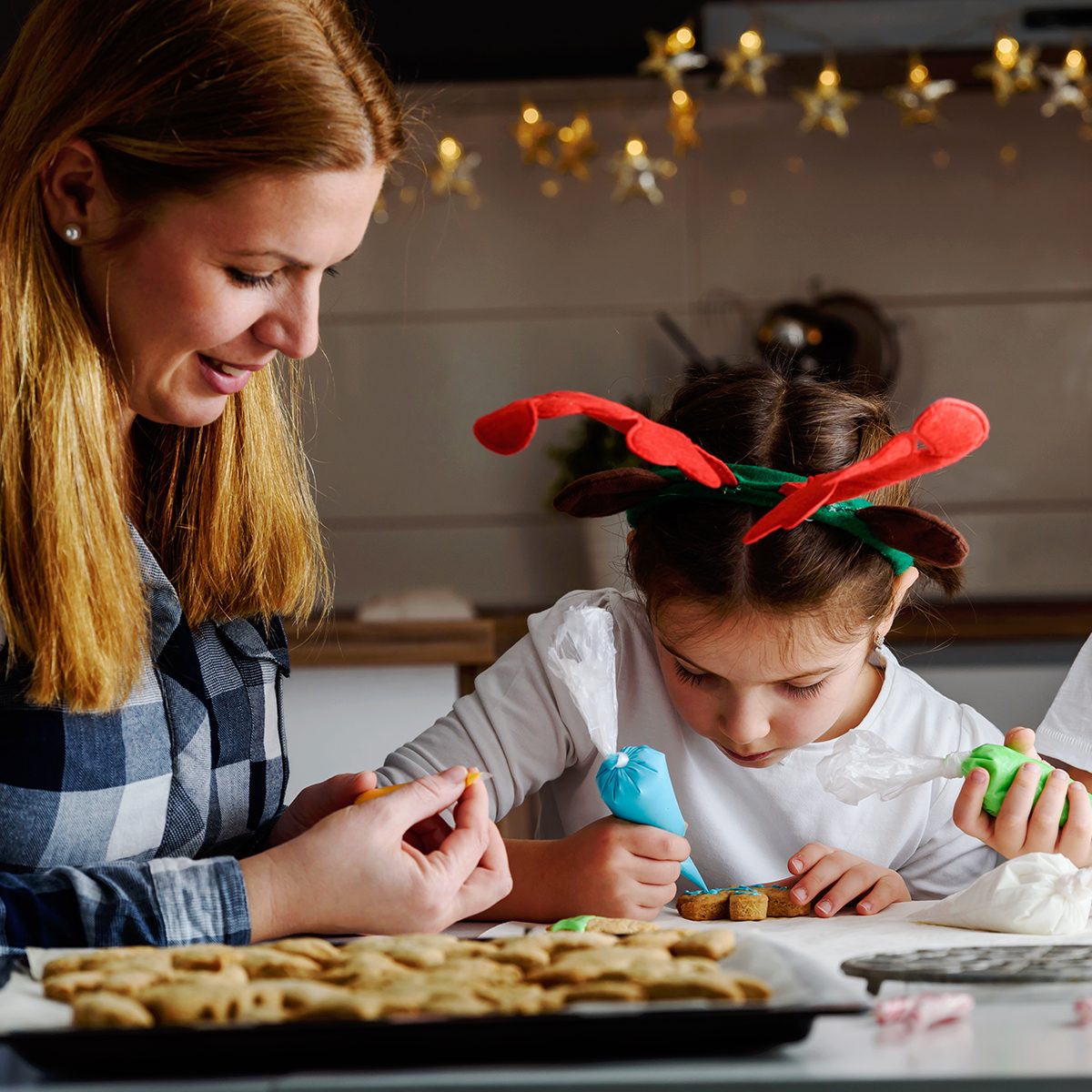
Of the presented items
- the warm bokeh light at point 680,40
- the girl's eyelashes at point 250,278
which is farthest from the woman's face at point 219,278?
the warm bokeh light at point 680,40

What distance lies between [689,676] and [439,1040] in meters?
0.66

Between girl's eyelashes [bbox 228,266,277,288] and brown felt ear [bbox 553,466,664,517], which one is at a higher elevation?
girl's eyelashes [bbox 228,266,277,288]

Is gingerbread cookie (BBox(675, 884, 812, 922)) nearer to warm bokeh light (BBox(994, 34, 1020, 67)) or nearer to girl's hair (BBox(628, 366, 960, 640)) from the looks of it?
girl's hair (BBox(628, 366, 960, 640))

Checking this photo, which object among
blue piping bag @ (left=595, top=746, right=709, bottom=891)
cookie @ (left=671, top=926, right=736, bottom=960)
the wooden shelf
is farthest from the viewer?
the wooden shelf

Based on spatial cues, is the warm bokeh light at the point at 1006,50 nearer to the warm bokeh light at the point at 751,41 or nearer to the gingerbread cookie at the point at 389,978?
the warm bokeh light at the point at 751,41

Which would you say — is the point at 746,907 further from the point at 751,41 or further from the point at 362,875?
the point at 751,41

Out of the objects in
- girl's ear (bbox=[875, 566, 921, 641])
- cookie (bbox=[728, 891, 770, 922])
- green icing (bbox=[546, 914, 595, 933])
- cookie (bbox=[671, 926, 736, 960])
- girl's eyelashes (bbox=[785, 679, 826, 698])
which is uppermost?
girl's ear (bbox=[875, 566, 921, 641])

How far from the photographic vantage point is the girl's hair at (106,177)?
86 centimetres

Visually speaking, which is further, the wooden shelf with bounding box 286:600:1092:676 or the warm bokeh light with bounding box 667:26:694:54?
the warm bokeh light with bounding box 667:26:694:54

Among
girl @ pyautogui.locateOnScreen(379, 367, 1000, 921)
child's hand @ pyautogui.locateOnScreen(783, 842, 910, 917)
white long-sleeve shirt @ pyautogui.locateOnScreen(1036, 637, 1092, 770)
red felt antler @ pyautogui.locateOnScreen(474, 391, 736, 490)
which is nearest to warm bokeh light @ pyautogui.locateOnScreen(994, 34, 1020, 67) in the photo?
girl @ pyautogui.locateOnScreen(379, 367, 1000, 921)

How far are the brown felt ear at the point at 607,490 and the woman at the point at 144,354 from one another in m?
0.26

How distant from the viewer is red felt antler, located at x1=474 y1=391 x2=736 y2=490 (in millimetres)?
929

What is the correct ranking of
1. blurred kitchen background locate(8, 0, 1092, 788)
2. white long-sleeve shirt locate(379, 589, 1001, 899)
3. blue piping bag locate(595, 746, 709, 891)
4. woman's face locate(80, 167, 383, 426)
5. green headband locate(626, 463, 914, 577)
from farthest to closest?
blurred kitchen background locate(8, 0, 1092, 788) → white long-sleeve shirt locate(379, 589, 1001, 899) → green headband locate(626, 463, 914, 577) → blue piping bag locate(595, 746, 709, 891) → woman's face locate(80, 167, 383, 426)

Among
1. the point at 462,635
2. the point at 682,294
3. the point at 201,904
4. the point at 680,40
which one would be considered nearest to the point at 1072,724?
the point at 201,904
